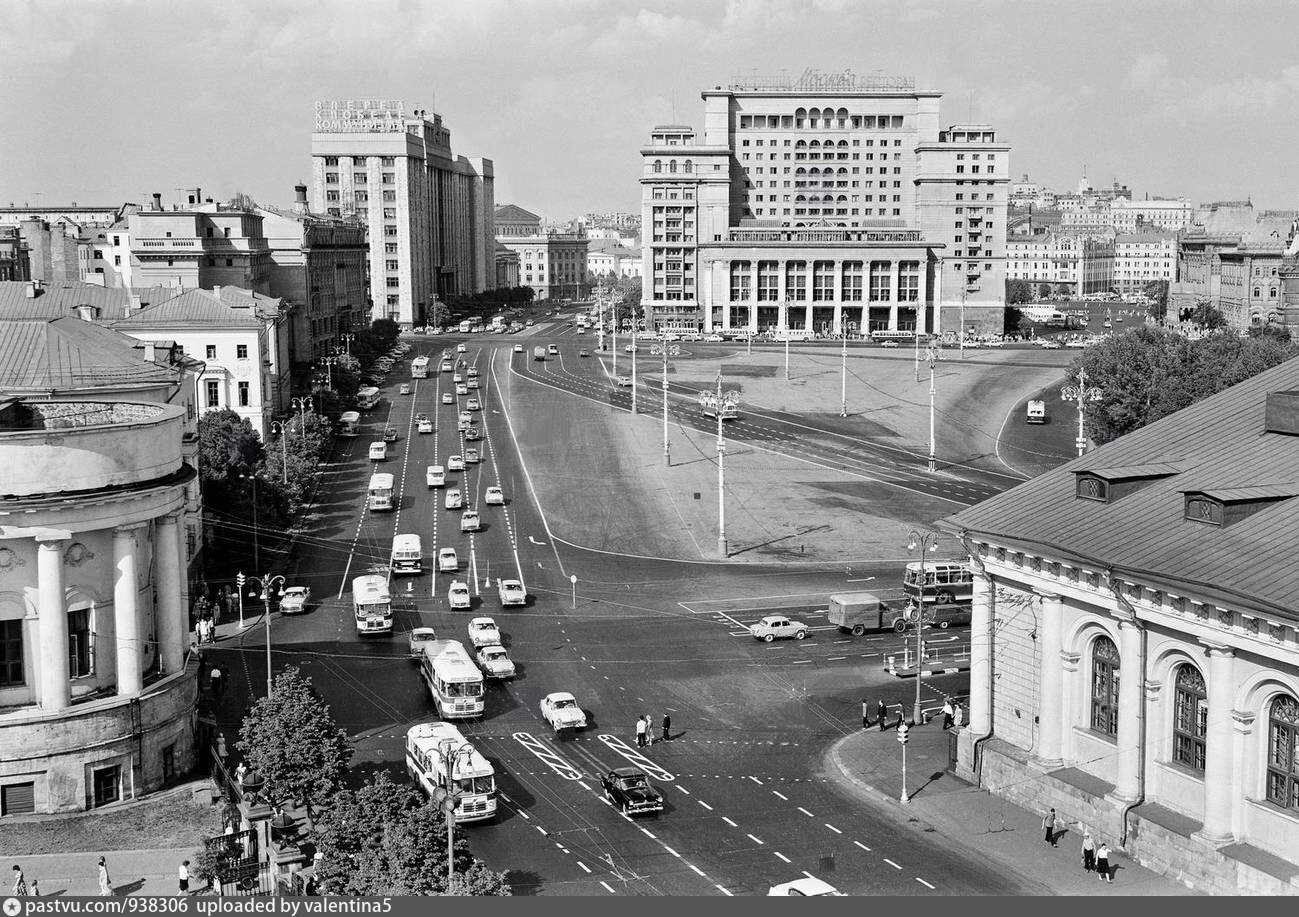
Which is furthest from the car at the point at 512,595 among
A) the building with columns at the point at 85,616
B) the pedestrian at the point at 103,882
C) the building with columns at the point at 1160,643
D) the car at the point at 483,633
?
the pedestrian at the point at 103,882

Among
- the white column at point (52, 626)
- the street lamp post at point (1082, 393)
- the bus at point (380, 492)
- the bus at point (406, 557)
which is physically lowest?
the bus at point (406, 557)

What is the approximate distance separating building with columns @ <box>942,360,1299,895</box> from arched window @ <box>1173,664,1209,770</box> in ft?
0.16

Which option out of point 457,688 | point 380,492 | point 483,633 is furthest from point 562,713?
point 380,492

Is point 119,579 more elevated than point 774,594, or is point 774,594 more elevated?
point 119,579

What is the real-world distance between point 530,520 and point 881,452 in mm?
40363

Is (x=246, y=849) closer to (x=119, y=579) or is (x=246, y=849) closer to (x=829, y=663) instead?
(x=119, y=579)

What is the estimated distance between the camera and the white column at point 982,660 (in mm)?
57938

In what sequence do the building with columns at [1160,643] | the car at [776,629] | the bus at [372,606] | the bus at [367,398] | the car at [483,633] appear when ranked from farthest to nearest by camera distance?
1. the bus at [367,398]
2. the bus at [372,606]
3. the car at [776,629]
4. the car at [483,633]
5. the building with columns at [1160,643]

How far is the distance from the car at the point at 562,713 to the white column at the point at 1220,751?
84.8ft

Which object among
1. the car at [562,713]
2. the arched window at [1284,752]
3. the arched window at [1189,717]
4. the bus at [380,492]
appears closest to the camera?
the arched window at [1284,752]

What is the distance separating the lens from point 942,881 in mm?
47562

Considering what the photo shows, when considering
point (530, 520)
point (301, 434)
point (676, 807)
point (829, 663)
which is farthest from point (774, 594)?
point (301, 434)

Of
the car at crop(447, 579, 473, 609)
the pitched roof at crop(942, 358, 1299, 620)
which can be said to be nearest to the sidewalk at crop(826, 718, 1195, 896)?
the pitched roof at crop(942, 358, 1299, 620)

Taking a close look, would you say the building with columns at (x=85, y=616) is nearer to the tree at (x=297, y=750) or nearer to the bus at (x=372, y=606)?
the tree at (x=297, y=750)
